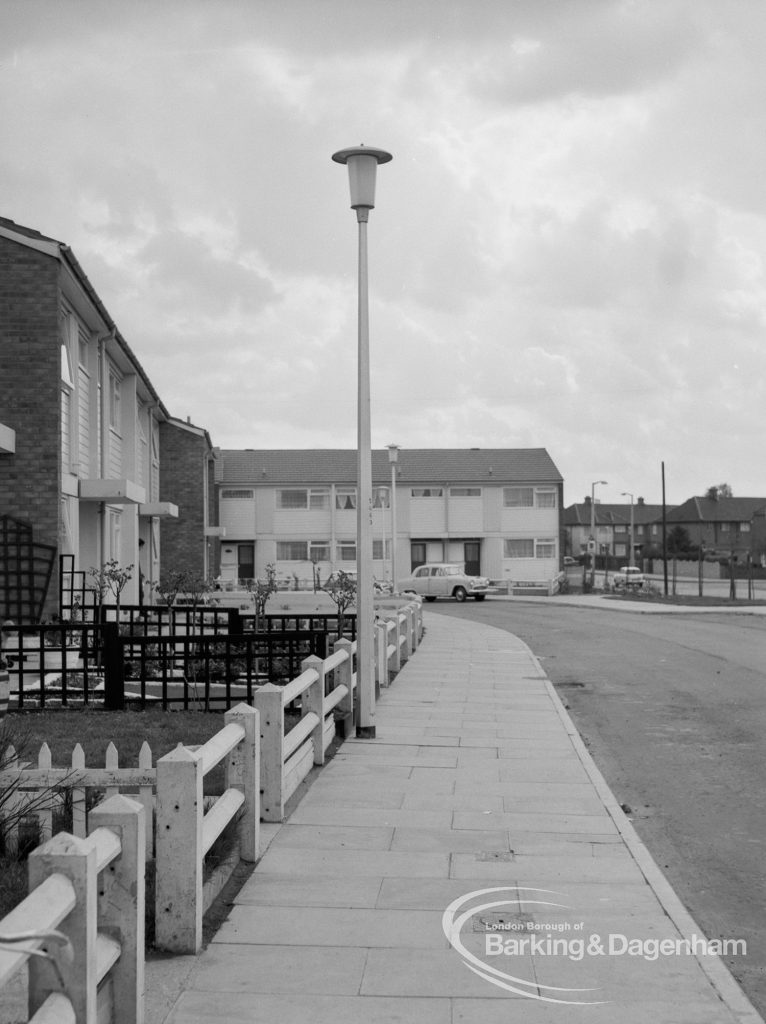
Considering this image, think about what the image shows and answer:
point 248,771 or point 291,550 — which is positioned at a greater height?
point 291,550

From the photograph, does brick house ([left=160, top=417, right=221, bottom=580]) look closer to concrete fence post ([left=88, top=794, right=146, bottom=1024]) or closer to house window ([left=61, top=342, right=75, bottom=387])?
house window ([left=61, top=342, right=75, bottom=387])

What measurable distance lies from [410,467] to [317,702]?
52507 mm

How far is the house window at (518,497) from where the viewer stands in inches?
2363

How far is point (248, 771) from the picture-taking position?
6.33 meters

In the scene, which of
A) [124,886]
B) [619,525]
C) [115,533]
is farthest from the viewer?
[619,525]

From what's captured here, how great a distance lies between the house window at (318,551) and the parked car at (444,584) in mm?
9221

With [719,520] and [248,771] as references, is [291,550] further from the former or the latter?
[719,520]

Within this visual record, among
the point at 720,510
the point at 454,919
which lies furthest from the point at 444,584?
the point at 720,510

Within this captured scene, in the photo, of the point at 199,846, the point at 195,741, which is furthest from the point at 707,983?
the point at 195,741

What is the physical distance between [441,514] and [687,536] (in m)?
60.1

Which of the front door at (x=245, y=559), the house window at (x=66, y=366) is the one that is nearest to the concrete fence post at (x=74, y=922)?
the house window at (x=66, y=366)

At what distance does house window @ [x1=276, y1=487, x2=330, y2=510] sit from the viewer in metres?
61.0

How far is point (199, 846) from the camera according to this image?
16.4ft

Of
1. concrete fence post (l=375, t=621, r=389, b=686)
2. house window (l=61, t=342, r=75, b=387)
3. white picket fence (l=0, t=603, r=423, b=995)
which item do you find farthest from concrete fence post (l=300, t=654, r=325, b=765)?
house window (l=61, t=342, r=75, b=387)
